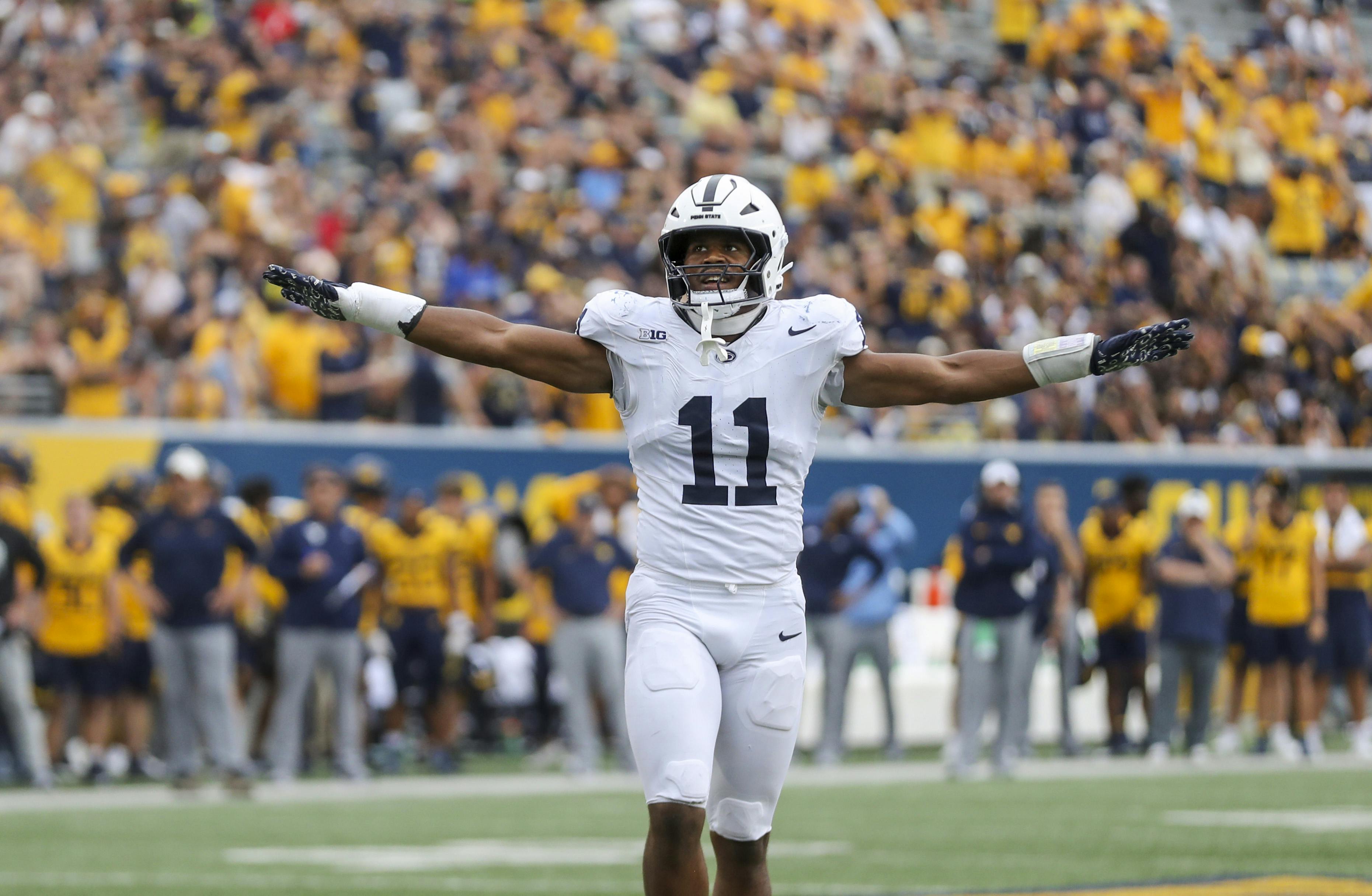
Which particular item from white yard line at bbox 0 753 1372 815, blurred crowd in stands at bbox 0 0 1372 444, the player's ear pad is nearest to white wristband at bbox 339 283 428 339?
the player's ear pad

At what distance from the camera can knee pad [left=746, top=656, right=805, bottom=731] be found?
5227 millimetres

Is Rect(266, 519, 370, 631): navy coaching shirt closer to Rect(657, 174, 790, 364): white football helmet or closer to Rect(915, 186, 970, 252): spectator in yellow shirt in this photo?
Rect(657, 174, 790, 364): white football helmet

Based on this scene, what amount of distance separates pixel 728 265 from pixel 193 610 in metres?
7.77

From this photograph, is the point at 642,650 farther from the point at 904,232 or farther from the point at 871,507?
the point at 904,232

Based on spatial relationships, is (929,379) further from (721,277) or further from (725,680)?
(725,680)

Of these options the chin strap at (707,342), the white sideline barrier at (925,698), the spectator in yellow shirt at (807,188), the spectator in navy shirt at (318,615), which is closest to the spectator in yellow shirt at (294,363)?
the spectator in navy shirt at (318,615)

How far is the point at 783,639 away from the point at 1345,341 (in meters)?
17.2

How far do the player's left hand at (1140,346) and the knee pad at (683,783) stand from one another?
1.41 meters

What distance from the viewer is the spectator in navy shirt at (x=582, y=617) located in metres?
13.8

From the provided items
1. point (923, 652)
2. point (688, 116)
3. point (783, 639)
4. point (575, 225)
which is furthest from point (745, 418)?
point (688, 116)

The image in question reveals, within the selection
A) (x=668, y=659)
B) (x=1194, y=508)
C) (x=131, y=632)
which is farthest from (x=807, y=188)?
(x=668, y=659)

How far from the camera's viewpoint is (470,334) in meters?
5.44

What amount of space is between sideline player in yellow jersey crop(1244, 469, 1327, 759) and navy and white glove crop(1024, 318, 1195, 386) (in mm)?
10078

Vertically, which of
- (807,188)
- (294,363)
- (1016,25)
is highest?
(1016,25)
